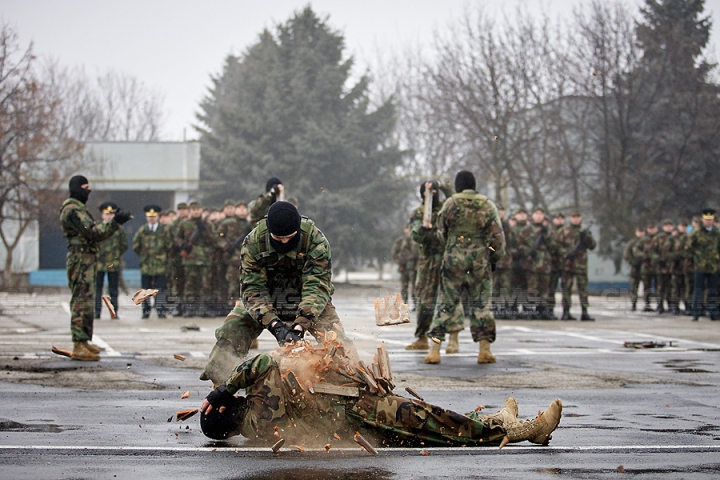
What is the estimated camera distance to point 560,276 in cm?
2216

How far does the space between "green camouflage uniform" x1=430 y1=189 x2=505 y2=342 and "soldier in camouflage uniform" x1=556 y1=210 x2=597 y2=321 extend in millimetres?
10058

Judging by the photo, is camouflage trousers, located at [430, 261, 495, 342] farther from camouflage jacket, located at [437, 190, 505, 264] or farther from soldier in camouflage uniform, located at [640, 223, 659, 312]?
soldier in camouflage uniform, located at [640, 223, 659, 312]

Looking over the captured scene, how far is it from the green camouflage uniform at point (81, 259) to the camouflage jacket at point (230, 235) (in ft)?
28.7

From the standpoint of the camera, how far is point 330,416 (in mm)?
6266

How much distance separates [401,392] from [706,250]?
46.6 feet

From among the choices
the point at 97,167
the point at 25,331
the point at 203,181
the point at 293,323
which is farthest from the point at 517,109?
the point at 293,323

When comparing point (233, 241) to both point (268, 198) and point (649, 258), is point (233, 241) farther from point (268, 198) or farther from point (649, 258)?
point (649, 258)

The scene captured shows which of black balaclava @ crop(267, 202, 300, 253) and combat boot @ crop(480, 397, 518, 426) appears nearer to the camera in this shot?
combat boot @ crop(480, 397, 518, 426)

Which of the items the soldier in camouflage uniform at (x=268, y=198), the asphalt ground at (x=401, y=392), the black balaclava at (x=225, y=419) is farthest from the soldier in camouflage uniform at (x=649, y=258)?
the black balaclava at (x=225, y=419)

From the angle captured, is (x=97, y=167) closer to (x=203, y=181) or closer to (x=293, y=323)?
(x=203, y=181)

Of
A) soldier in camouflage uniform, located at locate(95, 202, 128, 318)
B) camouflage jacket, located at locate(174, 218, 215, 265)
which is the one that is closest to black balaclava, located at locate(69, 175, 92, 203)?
soldier in camouflage uniform, located at locate(95, 202, 128, 318)

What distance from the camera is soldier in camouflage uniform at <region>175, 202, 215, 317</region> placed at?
21484mm

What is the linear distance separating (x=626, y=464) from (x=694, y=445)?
2.83 feet

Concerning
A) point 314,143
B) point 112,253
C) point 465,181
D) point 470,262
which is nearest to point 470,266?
point 470,262
